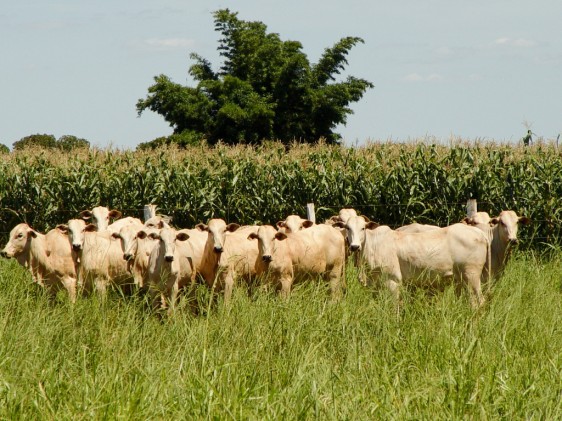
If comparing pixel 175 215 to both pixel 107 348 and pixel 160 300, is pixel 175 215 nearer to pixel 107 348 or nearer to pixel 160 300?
pixel 160 300

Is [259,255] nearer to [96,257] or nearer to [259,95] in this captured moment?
[96,257]

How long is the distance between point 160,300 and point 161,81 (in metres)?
30.5

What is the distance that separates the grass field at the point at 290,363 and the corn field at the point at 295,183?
28.5ft

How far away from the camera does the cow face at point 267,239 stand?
13208 mm

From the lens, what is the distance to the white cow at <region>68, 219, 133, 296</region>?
13.9m

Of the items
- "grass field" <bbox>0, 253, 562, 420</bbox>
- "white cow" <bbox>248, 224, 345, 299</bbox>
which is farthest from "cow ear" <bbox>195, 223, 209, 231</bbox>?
"grass field" <bbox>0, 253, 562, 420</bbox>

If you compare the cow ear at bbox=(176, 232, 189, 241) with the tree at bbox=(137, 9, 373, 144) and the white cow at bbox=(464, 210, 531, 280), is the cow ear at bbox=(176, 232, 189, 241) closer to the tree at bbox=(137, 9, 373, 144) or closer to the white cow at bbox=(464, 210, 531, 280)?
the white cow at bbox=(464, 210, 531, 280)

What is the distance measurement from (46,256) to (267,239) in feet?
12.3

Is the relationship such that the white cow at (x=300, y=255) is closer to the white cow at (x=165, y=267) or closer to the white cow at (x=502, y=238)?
the white cow at (x=165, y=267)

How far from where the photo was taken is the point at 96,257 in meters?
14.0

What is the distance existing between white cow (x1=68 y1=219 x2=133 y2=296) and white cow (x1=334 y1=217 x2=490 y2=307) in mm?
3759

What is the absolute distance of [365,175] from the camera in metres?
20.6

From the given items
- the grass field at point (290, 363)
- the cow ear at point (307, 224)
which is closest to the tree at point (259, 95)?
the cow ear at point (307, 224)

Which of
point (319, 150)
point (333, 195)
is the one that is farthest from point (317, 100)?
point (333, 195)
